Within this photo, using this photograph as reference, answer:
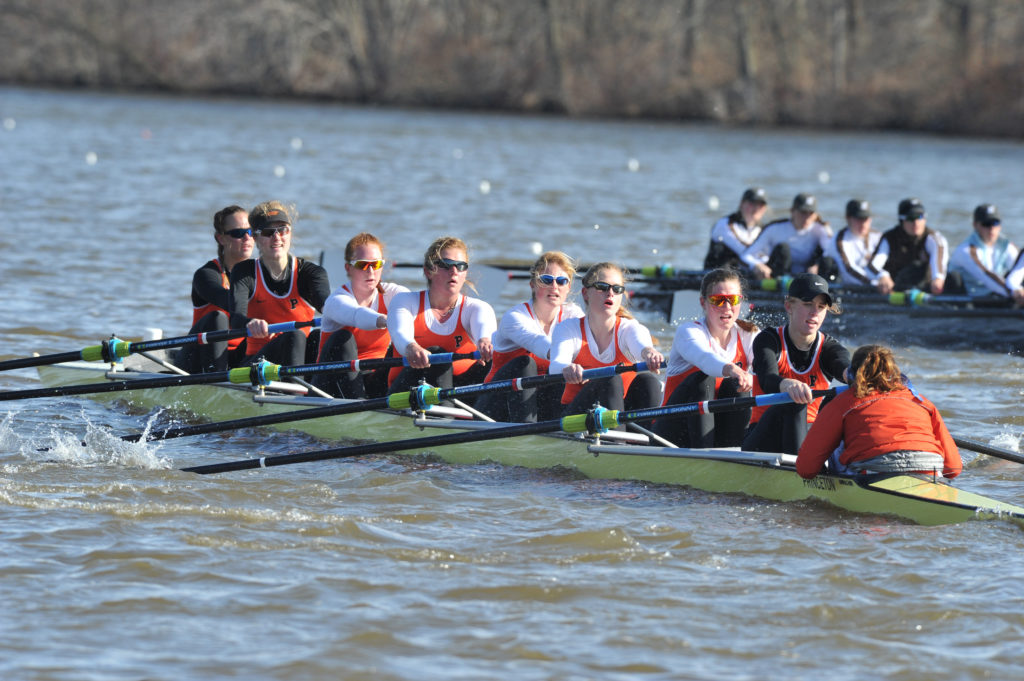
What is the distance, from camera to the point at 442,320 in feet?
26.5

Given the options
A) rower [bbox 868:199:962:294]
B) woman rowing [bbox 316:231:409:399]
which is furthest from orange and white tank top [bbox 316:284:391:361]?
rower [bbox 868:199:962:294]

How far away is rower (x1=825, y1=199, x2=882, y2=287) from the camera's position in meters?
12.6

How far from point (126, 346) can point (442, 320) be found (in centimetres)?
199

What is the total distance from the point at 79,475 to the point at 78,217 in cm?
1275

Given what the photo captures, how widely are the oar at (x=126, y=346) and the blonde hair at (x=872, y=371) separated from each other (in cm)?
365

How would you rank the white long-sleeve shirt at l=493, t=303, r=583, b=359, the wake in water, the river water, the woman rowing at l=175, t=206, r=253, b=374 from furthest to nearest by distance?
the woman rowing at l=175, t=206, r=253, b=374
the white long-sleeve shirt at l=493, t=303, r=583, b=359
the wake in water
the river water

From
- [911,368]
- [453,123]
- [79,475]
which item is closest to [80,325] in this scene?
[79,475]

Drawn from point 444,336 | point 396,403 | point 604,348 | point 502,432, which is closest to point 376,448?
point 396,403

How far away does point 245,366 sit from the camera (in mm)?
8633

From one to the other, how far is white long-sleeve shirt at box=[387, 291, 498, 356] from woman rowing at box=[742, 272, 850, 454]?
1737 millimetres

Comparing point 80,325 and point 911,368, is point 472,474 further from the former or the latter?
point 80,325

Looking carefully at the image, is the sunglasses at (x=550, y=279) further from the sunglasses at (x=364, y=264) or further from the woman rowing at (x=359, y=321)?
the sunglasses at (x=364, y=264)

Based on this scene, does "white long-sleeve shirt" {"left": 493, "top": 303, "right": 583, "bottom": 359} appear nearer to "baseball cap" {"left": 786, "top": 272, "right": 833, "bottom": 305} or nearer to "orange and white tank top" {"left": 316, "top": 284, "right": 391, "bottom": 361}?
"orange and white tank top" {"left": 316, "top": 284, "right": 391, "bottom": 361}

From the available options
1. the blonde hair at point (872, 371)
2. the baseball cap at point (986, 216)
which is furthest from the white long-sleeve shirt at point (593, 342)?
the baseball cap at point (986, 216)
